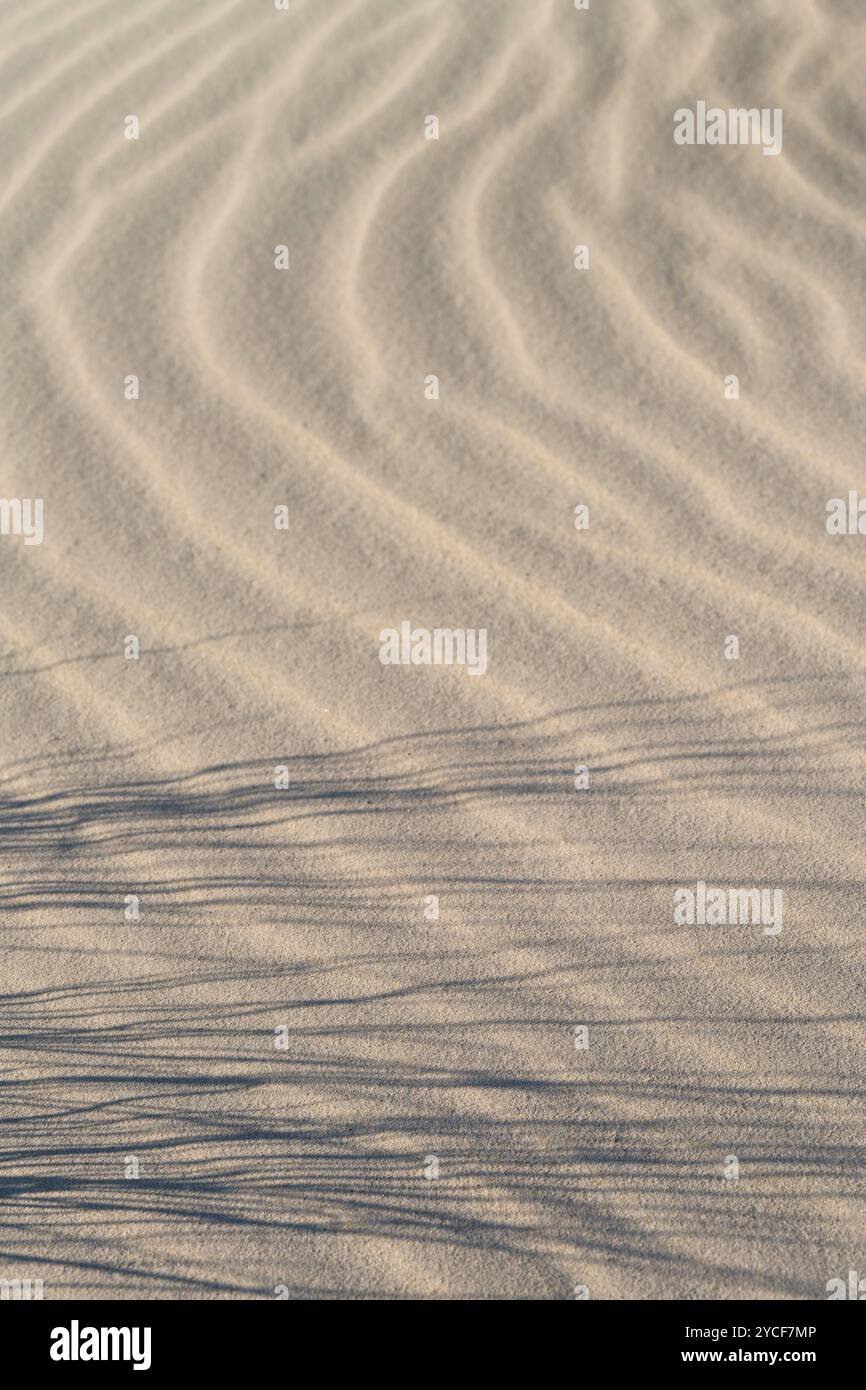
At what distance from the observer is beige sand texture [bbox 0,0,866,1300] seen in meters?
2.49

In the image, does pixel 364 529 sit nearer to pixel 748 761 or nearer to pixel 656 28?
pixel 748 761

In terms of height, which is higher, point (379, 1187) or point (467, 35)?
point (467, 35)

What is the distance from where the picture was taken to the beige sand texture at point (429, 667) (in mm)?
2488

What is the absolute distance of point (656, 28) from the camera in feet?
16.9

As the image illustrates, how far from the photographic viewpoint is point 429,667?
11.2 ft

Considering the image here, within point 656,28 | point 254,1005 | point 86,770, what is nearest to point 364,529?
point 86,770

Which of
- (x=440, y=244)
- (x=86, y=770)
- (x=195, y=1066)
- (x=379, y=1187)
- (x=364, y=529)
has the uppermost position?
(x=440, y=244)

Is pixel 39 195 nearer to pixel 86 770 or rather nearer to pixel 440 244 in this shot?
pixel 440 244

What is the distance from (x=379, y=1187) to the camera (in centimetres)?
246
